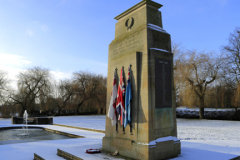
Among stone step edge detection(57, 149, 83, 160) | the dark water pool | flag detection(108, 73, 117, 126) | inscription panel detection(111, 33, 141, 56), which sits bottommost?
the dark water pool

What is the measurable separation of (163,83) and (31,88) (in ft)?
95.3

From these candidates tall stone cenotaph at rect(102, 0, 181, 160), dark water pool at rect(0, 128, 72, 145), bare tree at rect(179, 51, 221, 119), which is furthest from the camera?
bare tree at rect(179, 51, 221, 119)

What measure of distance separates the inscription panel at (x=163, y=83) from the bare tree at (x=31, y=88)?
91.0 feet

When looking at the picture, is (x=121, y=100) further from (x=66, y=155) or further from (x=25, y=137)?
(x=25, y=137)

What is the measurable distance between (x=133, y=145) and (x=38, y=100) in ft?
93.6

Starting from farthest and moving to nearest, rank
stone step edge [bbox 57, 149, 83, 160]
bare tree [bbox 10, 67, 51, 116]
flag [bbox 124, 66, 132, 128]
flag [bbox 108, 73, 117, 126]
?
1. bare tree [bbox 10, 67, 51, 116]
2. flag [bbox 108, 73, 117, 126]
3. flag [bbox 124, 66, 132, 128]
4. stone step edge [bbox 57, 149, 83, 160]

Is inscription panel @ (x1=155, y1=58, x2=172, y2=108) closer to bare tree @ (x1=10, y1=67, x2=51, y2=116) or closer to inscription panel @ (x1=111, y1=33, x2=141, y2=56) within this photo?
inscription panel @ (x1=111, y1=33, x2=141, y2=56)

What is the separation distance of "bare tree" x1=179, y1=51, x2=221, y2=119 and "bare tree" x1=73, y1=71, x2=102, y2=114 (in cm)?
1668

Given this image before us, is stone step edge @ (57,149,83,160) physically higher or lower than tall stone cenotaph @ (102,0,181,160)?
lower

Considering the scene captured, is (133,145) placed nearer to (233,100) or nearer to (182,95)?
(182,95)

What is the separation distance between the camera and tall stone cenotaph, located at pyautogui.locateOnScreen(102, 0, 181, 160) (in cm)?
545

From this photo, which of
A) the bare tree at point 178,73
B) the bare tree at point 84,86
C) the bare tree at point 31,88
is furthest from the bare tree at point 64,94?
the bare tree at point 178,73

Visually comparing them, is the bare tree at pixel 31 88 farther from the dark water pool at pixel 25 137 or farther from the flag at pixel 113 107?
the flag at pixel 113 107

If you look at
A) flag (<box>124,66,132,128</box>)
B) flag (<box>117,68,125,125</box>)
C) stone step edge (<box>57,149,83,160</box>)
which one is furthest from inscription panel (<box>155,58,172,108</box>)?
stone step edge (<box>57,149,83,160</box>)
